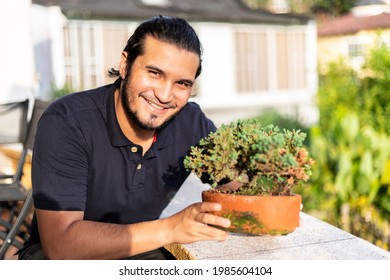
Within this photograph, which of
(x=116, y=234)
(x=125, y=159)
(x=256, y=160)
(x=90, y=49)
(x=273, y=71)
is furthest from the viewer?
(x=273, y=71)

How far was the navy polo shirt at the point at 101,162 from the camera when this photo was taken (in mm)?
2176

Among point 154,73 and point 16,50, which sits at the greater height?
point 16,50

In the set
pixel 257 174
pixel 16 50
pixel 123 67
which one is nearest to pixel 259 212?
pixel 257 174

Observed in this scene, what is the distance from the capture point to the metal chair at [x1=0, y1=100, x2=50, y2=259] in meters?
3.17

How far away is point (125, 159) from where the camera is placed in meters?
2.38

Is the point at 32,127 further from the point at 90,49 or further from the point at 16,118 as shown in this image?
the point at 90,49

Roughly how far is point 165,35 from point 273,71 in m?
16.8

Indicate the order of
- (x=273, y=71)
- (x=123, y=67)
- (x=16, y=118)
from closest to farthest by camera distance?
(x=123, y=67), (x=16, y=118), (x=273, y=71)

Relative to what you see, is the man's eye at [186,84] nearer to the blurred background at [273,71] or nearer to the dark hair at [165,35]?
the dark hair at [165,35]

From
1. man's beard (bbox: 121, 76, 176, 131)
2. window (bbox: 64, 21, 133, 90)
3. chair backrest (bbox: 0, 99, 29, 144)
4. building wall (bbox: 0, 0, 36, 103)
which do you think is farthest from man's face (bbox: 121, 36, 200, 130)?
window (bbox: 64, 21, 133, 90)

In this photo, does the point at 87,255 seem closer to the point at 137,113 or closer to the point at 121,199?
the point at 121,199

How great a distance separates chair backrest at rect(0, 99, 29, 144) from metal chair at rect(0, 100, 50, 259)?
14cm

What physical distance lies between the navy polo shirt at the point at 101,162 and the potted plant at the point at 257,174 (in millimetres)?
486

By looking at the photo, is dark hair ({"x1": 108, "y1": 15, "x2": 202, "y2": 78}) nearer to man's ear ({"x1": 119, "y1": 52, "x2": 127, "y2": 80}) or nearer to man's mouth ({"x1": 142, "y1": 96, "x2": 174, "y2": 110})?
man's ear ({"x1": 119, "y1": 52, "x2": 127, "y2": 80})
